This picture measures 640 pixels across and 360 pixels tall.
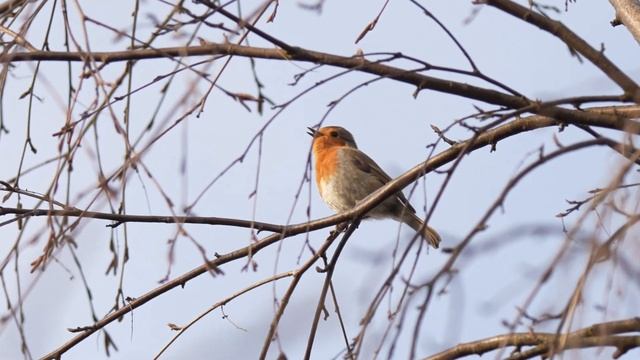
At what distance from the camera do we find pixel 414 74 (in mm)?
3668

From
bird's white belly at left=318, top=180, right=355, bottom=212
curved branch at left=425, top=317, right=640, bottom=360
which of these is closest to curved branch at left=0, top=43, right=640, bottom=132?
curved branch at left=425, top=317, right=640, bottom=360

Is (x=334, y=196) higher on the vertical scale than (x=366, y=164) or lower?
lower

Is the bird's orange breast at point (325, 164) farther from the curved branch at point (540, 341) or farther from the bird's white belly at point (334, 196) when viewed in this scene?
the curved branch at point (540, 341)

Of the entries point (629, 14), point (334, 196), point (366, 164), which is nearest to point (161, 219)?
point (629, 14)

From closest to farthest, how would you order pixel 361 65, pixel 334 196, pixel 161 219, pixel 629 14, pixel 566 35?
1. pixel 361 65
2. pixel 566 35
3. pixel 161 219
4. pixel 629 14
5. pixel 334 196

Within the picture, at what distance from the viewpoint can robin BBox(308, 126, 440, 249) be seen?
8.54 meters

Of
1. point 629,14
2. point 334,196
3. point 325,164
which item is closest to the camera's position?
point 629,14

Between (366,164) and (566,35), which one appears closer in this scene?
(566,35)

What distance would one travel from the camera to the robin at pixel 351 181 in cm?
854

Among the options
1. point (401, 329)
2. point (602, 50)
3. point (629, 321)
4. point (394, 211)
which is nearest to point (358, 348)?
point (401, 329)

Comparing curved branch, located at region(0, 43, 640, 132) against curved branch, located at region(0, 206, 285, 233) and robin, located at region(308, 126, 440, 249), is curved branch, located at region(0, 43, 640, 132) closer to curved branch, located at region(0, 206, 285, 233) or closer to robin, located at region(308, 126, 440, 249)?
curved branch, located at region(0, 206, 285, 233)

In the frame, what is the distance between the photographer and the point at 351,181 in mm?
8695

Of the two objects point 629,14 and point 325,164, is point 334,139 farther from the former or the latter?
point 629,14

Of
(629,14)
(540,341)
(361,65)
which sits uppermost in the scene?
(629,14)
